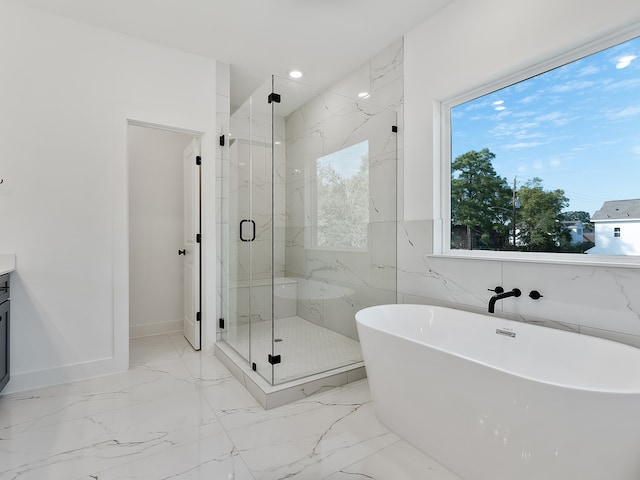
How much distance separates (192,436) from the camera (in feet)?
5.74

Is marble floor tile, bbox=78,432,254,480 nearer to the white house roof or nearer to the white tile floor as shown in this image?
the white tile floor

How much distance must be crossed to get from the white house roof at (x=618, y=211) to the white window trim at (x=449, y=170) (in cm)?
21

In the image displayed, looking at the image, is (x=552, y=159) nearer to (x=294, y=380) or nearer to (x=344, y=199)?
(x=344, y=199)

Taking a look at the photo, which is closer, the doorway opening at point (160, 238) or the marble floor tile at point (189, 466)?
the marble floor tile at point (189, 466)

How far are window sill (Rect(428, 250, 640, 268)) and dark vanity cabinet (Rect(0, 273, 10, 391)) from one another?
2.97 m

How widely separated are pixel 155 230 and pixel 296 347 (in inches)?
87.3

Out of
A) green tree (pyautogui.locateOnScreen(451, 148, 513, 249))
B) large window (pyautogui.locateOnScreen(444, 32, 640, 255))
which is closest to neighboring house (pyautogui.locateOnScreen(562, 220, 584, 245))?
large window (pyautogui.locateOnScreen(444, 32, 640, 255))

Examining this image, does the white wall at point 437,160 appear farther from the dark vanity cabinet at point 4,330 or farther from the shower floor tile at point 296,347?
the dark vanity cabinet at point 4,330

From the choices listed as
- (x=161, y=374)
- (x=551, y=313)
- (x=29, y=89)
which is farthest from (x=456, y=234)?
(x=29, y=89)

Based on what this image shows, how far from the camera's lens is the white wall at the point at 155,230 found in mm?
3520

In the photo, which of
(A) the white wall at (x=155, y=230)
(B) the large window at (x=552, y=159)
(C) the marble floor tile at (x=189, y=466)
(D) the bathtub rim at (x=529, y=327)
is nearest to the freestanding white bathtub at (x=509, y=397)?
(D) the bathtub rim at (x=529, y=327)

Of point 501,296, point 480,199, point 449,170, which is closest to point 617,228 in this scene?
point 501,296

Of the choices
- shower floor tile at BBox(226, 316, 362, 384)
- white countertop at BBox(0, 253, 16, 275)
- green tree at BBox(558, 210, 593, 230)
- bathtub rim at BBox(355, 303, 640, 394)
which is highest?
green tree at BBox(558, 210, 593, 230)

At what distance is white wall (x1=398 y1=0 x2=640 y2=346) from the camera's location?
5.39ft
